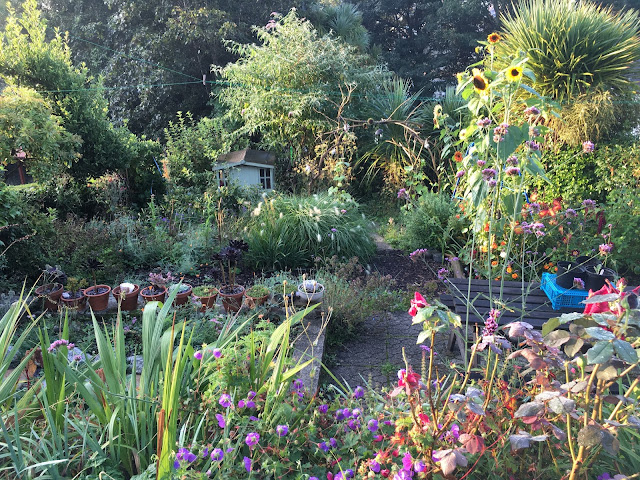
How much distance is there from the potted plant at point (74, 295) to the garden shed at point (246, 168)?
3.01m

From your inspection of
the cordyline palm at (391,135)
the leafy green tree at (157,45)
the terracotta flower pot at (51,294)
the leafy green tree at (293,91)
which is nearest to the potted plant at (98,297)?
the terracotta flower pot at (51,294)

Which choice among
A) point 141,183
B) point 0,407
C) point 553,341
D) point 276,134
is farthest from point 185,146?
point 553,341

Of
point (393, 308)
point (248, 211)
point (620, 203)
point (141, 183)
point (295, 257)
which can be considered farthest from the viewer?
point (141, 183)

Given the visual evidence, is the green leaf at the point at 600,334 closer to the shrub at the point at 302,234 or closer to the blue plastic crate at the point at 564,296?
the blue plastic crate at the point at 564,296

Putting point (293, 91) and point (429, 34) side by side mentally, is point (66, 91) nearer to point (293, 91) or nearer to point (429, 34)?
point (293, 91)

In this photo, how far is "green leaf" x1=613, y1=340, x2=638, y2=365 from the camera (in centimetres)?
98

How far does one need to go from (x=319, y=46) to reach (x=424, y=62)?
986cm

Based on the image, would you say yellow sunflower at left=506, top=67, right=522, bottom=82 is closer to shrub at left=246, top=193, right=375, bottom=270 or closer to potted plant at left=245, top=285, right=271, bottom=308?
potted plant at left=245, top=285, right=271, bottom=308

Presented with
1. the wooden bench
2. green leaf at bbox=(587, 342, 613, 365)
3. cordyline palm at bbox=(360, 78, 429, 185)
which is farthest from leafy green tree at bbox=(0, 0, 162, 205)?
green leaf at bbox=(587, 342, 613, 365)

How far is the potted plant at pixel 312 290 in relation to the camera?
10.6ft

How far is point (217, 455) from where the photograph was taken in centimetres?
121

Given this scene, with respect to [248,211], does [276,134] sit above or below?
above

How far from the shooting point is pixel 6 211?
3.49 meters

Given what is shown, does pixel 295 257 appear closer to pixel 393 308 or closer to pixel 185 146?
pixel 393 308
